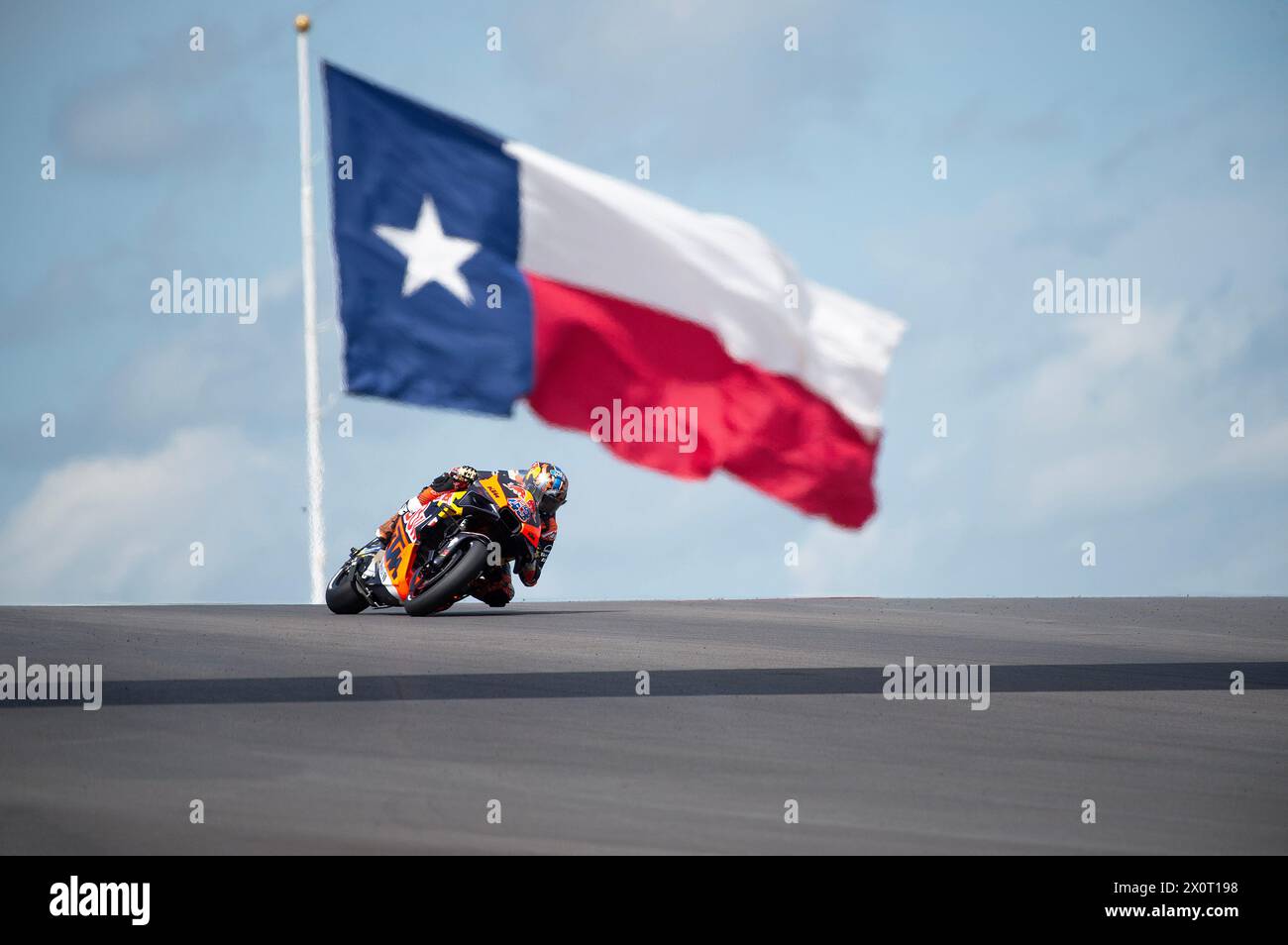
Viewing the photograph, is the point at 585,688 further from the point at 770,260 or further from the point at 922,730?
the point at 770,260

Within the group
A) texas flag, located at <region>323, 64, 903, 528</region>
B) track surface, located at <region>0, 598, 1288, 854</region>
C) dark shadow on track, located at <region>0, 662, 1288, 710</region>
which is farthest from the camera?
texas flag, located at <region>323, 64, 903, 528</region>

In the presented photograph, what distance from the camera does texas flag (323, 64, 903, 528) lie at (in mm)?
20375

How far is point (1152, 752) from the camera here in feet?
35.0

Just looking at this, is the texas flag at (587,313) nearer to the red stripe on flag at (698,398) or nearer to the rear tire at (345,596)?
the red stripe on flag at (698,398)

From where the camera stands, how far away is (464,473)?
19.4 m

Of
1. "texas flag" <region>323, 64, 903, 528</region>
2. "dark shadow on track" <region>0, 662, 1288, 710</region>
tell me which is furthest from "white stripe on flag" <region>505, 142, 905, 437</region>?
"dark shadow on track" <region>0, 662, 1288, 710</region>

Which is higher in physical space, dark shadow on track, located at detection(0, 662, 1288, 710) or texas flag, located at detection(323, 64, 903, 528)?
texas flag, located at detection(323, 64, 903, 528)

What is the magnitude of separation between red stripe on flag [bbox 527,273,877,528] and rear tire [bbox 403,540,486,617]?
185 cm

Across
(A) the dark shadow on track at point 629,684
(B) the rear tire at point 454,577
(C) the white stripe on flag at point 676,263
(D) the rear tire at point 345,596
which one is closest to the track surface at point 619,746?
(A) the dark shadow on track at point 629,684

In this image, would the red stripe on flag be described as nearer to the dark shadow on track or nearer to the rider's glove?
the rider's glove

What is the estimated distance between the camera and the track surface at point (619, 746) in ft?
25.9

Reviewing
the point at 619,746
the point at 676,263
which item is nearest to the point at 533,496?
the point at 676,263

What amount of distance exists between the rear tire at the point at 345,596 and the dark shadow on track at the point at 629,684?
22.0 ft

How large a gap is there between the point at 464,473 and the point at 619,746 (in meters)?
9.43
